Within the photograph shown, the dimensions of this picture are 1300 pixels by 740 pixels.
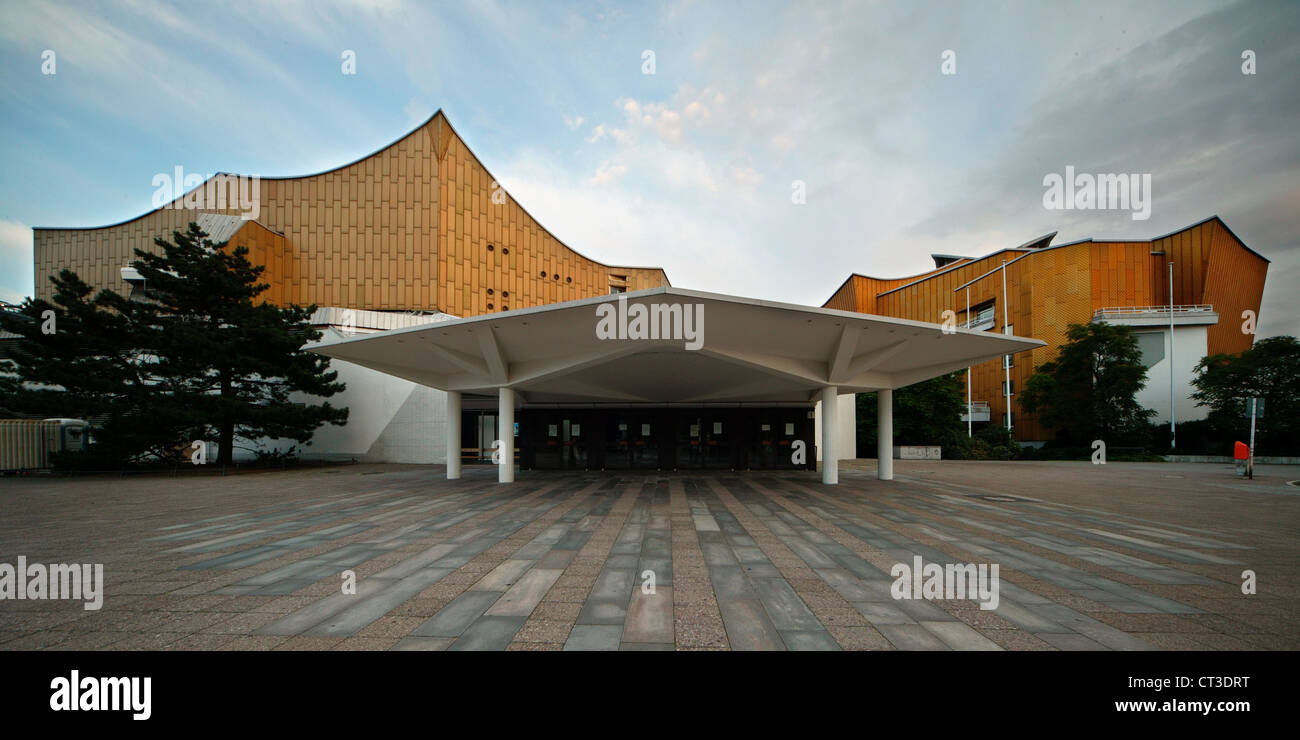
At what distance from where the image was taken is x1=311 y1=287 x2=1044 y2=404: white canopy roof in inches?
498

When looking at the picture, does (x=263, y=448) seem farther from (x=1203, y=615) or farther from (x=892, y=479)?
(x=1203, y=615)

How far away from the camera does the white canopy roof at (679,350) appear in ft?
41.5

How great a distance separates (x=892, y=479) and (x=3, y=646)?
815 inches

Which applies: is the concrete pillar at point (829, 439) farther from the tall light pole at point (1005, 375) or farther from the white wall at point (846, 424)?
the tall light pole at point (1005, 375)

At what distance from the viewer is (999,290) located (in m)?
52.3

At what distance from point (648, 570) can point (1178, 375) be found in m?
60.1

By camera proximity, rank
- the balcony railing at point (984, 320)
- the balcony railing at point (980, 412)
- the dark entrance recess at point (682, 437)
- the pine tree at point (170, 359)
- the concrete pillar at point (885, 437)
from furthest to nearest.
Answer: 1. the balcony railing at point (984, 320)
2. the balcony railing at point (980, 412)
3. the dark entrance recess at point (682, 437)
4. the pine tree at point (170, 359)
5. the concrete pillar at point (885, 437)

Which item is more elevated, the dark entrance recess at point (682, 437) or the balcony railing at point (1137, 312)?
the balcony railing at point (1137, 312)
